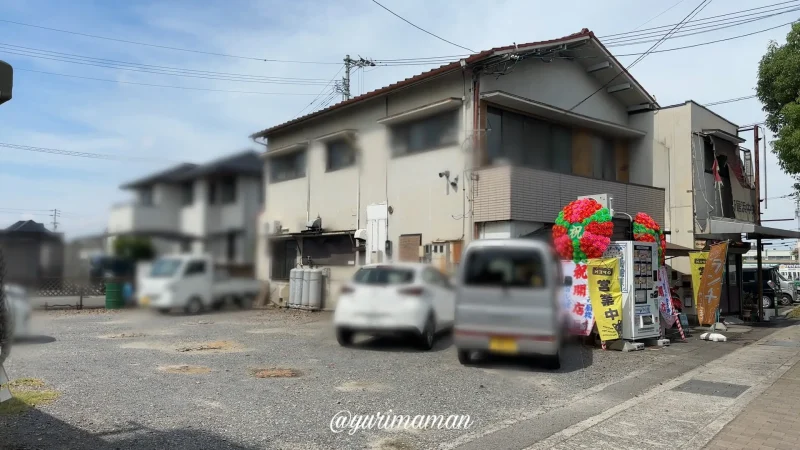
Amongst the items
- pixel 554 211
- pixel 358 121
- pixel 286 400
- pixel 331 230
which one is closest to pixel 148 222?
pixel 358 121

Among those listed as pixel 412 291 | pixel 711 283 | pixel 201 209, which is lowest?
pixel 711 283

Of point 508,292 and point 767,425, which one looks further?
point 767,425

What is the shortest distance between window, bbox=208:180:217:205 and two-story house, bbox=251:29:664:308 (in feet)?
2.50

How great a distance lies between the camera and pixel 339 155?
10.5 feet

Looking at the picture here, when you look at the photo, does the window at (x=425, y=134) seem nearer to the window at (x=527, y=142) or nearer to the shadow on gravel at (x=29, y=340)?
the window at (x=527, y=142)

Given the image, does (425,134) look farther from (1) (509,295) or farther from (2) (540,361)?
(2) (540,361)

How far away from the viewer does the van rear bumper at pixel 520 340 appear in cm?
363

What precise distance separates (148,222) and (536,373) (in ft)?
19.5

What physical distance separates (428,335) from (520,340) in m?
1.10

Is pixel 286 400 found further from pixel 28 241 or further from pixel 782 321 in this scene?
pixel 782 321

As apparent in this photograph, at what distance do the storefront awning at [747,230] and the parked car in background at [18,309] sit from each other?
15572mm

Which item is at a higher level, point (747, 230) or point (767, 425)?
point (747, 230)

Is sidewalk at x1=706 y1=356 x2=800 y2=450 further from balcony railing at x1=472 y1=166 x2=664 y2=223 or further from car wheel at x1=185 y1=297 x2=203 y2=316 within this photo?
car wheel at x1=185 y1=297 x2=203 y2=316

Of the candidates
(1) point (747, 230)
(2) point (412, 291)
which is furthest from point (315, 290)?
(1) point (747, 230)
